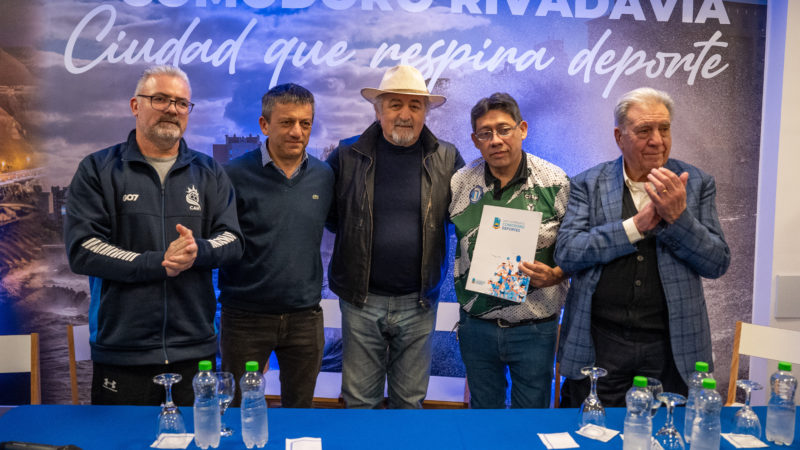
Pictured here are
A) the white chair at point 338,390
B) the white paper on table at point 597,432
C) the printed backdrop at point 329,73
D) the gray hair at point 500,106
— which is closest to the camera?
the white paper on table at point 597,432

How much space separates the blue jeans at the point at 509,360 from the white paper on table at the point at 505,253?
0.24 meters

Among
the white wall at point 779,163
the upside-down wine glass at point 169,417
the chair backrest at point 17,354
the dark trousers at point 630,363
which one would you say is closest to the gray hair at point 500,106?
the dark trousers at point 630,363

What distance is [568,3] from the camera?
440 cm

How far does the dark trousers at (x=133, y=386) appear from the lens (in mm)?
2711

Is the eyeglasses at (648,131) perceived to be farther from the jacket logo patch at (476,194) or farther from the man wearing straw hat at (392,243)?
the man wearing straw hat at (392,243)

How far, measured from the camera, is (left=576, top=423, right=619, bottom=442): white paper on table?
205cm

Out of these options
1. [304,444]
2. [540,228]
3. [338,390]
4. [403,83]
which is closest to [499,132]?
[540,228]

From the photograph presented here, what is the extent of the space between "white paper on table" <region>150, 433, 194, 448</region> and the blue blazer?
5.80 feet

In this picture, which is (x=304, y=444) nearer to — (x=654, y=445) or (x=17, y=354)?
(x=654, y=445)

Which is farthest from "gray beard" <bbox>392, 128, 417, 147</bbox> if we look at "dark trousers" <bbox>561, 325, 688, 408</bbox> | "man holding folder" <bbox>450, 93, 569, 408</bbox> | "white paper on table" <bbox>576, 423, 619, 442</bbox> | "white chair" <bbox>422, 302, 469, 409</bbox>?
"white chair" <bbox>422, 302, 469, 409</bbox>

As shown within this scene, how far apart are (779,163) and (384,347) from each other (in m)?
3.43

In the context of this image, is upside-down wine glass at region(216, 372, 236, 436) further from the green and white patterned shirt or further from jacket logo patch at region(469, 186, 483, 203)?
jacket logo patch at region(469, 186, 483, 203)

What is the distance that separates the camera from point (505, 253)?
294 centimetres

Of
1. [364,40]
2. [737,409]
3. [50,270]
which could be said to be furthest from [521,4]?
[50,270]
